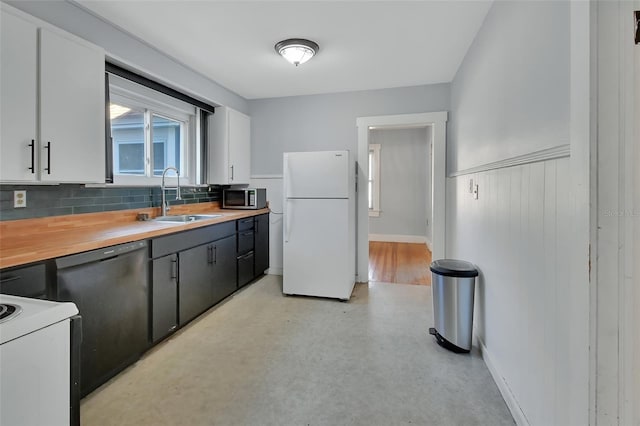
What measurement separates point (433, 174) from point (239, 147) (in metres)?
2.43

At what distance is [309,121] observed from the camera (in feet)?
13.1

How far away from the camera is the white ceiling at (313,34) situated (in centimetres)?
207

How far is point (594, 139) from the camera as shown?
916 millimetres

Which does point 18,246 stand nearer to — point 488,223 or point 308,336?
point 308,336

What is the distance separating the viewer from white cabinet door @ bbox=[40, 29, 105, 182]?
68.6 inches

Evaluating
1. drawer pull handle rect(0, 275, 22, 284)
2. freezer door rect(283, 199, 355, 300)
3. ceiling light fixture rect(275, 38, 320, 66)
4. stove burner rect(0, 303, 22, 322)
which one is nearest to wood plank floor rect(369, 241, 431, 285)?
freezer door rect(283, 199, 355, 300)

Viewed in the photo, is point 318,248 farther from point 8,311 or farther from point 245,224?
point 8,311

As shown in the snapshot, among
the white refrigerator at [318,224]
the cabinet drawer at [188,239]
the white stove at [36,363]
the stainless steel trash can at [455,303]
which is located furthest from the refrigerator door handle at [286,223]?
the white stove at [36,363]

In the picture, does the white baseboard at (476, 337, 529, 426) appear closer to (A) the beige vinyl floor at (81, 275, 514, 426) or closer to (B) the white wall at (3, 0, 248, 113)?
(A) the beige vinyl floor at (81, 275, 514, 426)

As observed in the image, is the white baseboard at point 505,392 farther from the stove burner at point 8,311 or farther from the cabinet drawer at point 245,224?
the cabinet drawer at point 245,224

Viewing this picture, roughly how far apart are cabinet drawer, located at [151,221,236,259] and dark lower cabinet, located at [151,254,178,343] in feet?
0.20

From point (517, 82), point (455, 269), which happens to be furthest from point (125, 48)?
point (455, 269)

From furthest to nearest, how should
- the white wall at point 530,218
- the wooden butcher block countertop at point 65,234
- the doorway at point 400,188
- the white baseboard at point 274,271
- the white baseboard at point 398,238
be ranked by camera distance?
the white baseboard at point 398,238 < the doorway at point 400,188 < the white baseboard at point 274,271 < the wooden butcher block countertop at point 65,234 < the white wall at point 530,218

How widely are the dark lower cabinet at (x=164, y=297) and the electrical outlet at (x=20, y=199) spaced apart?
0.81 m
